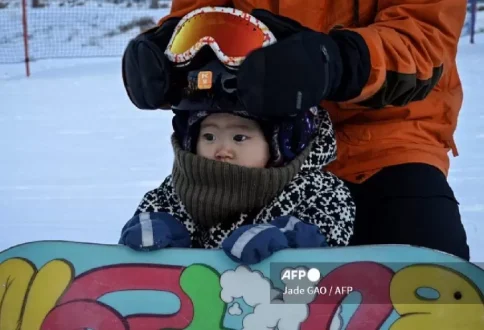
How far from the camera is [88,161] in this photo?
17.5 feet

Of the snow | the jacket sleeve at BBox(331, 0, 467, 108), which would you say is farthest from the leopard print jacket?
the snow

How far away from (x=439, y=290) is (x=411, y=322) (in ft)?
0.25

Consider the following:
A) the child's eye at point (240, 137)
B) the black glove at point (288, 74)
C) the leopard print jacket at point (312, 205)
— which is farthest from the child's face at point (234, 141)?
the black glove at point (288, 74)

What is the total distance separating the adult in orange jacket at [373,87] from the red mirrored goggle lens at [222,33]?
46 millimetres

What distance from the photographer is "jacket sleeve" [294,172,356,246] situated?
5.89 ft

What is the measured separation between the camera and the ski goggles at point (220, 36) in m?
1.65

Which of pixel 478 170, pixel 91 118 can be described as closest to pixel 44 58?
pixel 91 118

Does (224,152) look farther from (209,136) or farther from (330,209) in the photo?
(330,209)

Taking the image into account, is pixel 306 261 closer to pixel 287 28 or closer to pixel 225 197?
pixel 225 197

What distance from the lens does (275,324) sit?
1.48m

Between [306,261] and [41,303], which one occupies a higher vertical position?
[306,261]

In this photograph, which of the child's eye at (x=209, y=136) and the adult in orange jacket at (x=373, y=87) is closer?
the adult in orange jacket at (x=373, y=87)

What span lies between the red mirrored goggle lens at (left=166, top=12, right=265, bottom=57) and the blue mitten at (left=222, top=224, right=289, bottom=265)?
0.35m

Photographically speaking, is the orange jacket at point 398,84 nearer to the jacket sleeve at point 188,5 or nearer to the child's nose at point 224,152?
the jacket sleeve at point 188,5
